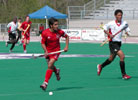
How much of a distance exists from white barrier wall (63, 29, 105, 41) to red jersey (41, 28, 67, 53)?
29.4 m

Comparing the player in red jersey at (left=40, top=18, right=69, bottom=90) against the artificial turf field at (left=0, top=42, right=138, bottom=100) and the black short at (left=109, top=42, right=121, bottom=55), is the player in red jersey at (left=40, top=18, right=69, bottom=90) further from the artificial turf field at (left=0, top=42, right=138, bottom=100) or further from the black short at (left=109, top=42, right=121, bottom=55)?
the black short at (left=109, top=42, right=121, bottom=55)

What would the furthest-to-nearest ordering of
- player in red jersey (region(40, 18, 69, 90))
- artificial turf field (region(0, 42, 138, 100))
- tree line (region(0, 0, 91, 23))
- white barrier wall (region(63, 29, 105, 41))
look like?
1. tree line (region(0, 0, 91, 23))
2. white barrier wall (region(63, 29, 105, 41))
3. player in red jersey (region(40, 18, 69, 90))
4. artificial turf field (region(0, 42, 138, 100))

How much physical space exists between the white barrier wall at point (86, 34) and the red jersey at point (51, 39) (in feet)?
96.5

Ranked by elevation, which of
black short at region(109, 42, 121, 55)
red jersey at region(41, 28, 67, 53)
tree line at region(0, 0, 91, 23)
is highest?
tree line at region(0, 0, 91, 23)

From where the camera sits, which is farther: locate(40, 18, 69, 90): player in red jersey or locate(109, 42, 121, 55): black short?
locate(109, 42, 121, 55): black short

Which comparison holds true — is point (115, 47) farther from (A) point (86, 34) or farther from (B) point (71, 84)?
(A) point (86, 34)

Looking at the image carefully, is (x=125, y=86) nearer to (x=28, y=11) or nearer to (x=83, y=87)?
(x=83, y=87)

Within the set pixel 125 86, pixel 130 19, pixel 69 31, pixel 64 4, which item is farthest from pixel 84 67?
pixel 64 4

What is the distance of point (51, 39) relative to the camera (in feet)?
33.7

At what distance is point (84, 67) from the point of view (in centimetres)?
1580

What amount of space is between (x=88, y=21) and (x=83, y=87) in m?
40.0

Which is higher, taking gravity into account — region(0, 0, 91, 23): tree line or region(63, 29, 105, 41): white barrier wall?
region(0, 0, 91, 23): tree line

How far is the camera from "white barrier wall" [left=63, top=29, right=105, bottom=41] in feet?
131

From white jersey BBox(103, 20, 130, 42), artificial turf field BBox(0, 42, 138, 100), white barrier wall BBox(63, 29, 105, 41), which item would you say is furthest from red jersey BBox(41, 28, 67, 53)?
white barrier wall BBox(63, 29, 105, 41)
